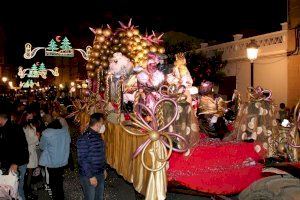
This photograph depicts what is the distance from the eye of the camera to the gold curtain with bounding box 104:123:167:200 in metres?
7.19

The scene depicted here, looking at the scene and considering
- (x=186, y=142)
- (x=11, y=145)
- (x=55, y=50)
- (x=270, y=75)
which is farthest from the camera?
(x=55, y=50)

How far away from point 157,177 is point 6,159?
2507 millimetres

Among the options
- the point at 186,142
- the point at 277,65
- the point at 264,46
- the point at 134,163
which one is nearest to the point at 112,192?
the point at 134,163

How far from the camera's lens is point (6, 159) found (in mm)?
6902

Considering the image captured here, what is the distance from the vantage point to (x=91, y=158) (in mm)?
6230

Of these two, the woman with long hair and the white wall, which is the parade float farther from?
the white wall

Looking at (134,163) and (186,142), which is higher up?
(186,142)

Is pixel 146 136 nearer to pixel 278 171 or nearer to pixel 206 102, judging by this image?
pixel 278 171

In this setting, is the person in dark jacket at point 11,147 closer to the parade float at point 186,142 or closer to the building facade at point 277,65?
the parade float at point 186,142

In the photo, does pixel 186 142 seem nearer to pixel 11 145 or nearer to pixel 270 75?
pixel 11 145

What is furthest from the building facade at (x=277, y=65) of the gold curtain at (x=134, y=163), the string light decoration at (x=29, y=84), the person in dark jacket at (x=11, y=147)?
Result: the string light decoration at (x=29, y=84)

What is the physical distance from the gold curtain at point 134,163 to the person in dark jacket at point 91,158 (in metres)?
1.11

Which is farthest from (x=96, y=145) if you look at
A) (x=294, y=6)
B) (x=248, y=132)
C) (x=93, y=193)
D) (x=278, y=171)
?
(x=294, y=6)

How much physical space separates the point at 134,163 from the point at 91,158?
2.19 metres
